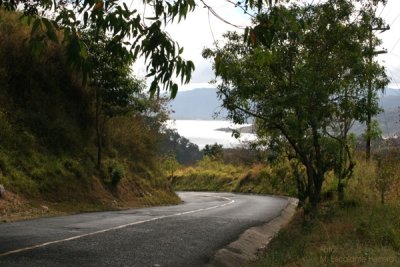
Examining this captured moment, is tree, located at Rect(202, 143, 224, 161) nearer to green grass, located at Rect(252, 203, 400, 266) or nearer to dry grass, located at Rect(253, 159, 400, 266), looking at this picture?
dry grass, located at Rect(253, 159, 400, 266)

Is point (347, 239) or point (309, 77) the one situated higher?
point (309, 77)

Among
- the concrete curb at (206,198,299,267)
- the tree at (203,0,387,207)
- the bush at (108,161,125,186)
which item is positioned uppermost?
the tree at (203,0,387,207)

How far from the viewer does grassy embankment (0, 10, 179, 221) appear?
2011 cm

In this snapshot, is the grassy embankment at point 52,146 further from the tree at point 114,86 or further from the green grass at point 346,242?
the green grass at point 346,242

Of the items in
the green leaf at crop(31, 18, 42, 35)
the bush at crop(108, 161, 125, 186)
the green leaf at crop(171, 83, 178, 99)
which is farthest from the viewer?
the bush at crop(108, 161, 125, 186)

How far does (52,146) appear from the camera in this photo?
24.4m

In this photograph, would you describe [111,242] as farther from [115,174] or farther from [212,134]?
[212,134]

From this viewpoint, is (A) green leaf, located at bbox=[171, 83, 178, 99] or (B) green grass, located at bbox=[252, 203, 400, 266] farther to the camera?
(B) green grass, located at bbox=[252, 203, 400, 266]

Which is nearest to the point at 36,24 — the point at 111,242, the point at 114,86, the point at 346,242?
the point at 111,242

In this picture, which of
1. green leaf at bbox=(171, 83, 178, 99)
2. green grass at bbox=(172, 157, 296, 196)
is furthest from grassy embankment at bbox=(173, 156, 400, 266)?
green grass at bbox=(172, 157, 296, 196)

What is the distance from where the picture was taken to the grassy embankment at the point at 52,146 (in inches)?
792

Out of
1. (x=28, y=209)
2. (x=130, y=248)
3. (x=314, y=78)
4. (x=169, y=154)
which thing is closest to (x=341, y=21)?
(x=314, y=78)

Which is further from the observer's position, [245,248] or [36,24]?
[245,248]

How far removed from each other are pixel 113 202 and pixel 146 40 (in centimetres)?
2031
